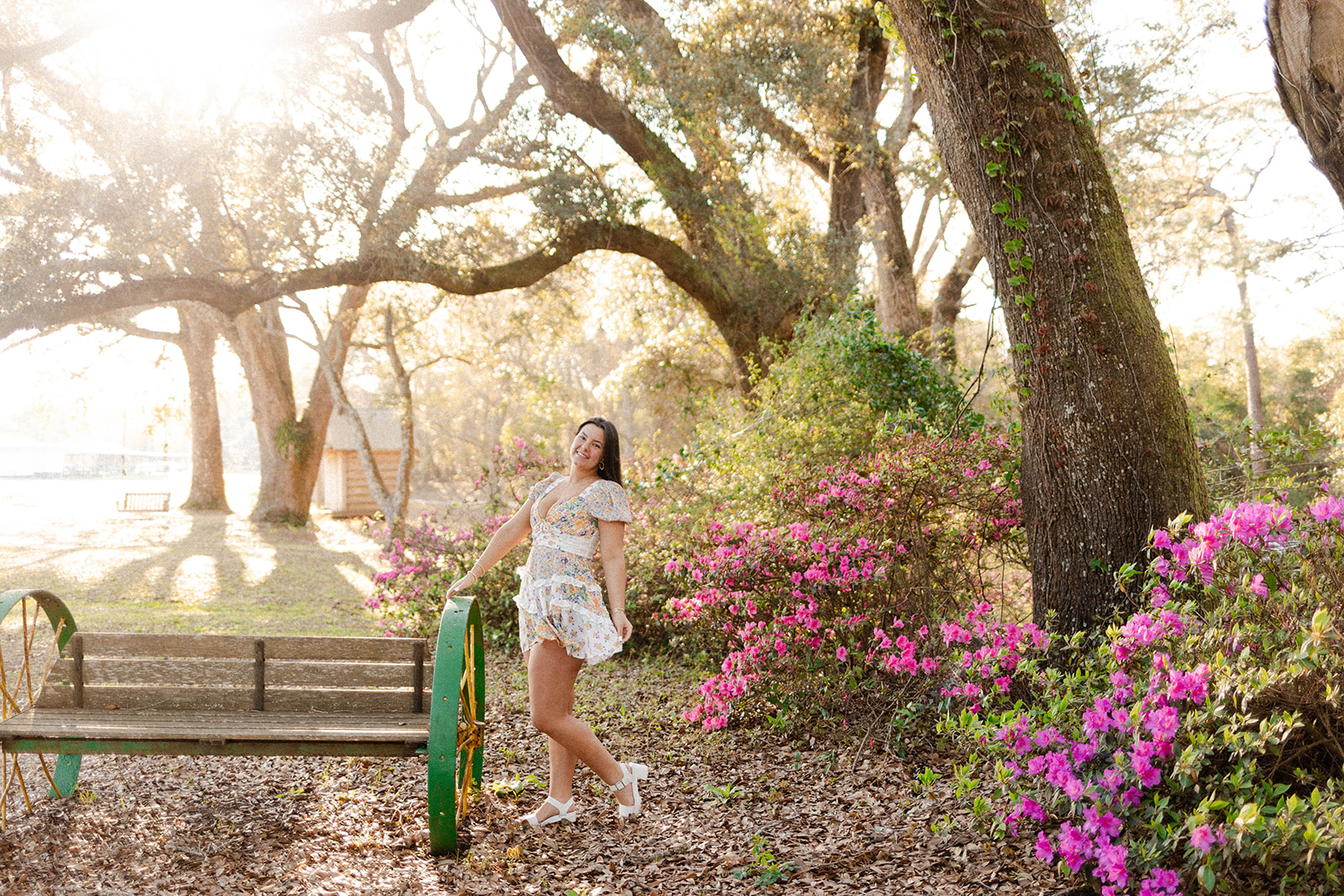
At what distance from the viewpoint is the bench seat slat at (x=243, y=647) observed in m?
3.91

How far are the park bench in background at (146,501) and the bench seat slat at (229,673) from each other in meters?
21.8

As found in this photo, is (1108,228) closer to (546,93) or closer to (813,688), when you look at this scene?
(813,688)

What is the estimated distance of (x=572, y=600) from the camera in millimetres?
3707

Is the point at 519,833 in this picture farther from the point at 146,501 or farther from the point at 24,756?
the point at 146,501

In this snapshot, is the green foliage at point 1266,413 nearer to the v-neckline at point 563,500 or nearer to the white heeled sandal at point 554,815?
the v-neckline at point 563,500

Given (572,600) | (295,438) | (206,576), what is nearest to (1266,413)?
(295,438)

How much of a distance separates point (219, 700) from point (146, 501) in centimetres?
2274

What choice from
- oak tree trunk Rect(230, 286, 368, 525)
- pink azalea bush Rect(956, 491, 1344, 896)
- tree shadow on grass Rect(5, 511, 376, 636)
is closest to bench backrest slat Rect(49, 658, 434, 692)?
pink azalea bush Rect(956, 491, 1344, 896)

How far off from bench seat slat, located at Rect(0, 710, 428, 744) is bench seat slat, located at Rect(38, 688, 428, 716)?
0.04 metres

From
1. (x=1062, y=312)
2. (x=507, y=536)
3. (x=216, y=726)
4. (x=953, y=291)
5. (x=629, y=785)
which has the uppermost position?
(x=953, y=291)

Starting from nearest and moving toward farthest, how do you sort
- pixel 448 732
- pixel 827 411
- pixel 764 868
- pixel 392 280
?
pixel 448 732 < pixel 764 868 < pixel 827 411 < pixel 392 280

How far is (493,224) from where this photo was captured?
12.0 m

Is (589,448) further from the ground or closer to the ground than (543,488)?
further from the ground

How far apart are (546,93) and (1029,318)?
8475 mm
